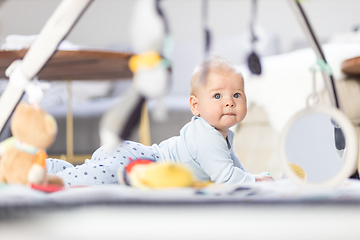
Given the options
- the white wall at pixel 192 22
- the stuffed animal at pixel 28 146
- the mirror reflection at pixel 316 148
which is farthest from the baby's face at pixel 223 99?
the white wall at pixel 192 22

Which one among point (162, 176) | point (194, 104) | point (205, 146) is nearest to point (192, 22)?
point (194, 104)

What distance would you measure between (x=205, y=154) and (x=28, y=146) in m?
0.35

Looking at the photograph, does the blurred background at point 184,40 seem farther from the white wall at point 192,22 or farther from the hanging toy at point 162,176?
the hanging toy at point 162,176

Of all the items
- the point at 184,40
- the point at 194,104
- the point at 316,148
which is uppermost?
the point at 184,40

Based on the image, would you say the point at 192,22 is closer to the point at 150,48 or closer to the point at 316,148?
the point at 316,148

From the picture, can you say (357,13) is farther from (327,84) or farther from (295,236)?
(295,236)

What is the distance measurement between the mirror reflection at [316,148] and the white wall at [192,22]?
3.98 feet

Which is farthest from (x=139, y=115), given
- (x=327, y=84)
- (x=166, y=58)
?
(x=327, y=84)

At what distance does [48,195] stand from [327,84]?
0.60 m

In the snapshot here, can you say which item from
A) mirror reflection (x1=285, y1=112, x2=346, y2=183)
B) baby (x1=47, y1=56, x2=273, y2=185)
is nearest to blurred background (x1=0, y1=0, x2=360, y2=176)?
mirror reflection (x1=285, y1=112, x2=346, y2=183)

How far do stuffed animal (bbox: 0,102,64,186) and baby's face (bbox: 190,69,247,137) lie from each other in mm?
382

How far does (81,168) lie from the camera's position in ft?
2.33

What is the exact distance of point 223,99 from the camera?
76cm

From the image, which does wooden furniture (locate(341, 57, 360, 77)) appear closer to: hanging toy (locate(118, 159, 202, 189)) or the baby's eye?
the baby's eye
